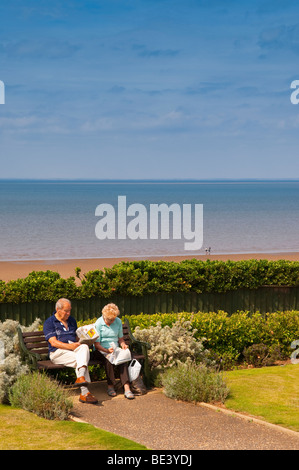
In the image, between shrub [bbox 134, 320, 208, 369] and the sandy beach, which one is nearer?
shrub [bbox 134, 320, 208, 369]

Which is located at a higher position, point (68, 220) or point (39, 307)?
point (68, 220)

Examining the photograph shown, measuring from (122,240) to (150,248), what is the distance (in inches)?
237

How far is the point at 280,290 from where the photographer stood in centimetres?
1683

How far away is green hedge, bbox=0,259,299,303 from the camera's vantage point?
14.4 m

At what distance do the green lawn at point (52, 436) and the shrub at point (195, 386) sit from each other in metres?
2.00

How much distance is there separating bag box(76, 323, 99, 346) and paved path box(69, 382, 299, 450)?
0.93 meters

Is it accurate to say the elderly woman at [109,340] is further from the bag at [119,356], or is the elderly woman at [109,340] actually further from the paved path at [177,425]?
the paved path at [177,425]

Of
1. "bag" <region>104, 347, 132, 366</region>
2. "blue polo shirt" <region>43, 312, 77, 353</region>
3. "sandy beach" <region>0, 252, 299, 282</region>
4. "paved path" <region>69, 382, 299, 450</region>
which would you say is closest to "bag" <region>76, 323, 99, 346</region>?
"blue polo shirt" <region>43, 312, 77, 353</region>

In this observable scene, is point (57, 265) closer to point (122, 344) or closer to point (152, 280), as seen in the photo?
point (152, 280)

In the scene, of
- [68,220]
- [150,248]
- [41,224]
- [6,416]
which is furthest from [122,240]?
[6,416]

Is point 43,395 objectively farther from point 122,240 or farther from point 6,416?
point 122,240

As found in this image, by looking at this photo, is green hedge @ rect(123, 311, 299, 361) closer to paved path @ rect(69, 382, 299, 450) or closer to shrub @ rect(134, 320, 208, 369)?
shrub @ rect(134, 320, 208, 369)
